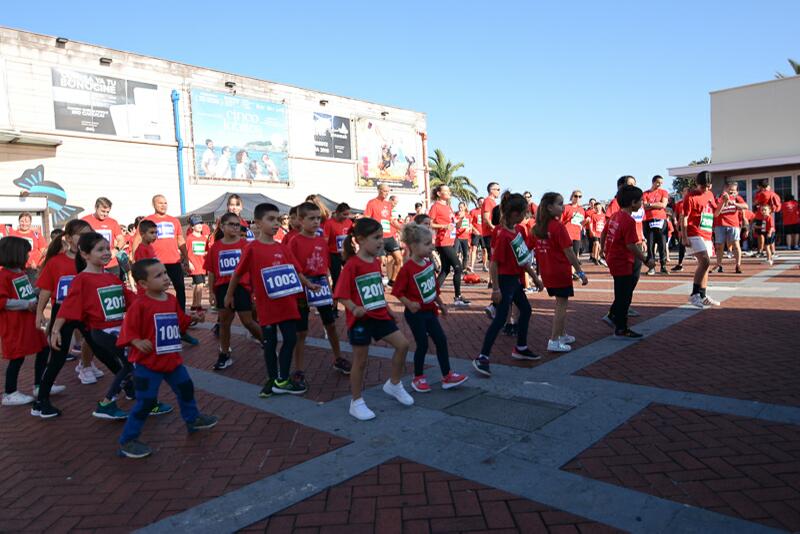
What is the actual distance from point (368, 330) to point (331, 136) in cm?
2559

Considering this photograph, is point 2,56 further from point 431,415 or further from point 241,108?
point 431,415

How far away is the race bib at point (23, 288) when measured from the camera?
4.84m

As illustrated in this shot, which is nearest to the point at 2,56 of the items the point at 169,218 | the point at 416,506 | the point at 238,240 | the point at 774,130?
the point at 169,218

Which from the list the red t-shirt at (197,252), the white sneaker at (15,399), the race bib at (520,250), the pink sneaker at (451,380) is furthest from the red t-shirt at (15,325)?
the red t-shirt at (197,252)

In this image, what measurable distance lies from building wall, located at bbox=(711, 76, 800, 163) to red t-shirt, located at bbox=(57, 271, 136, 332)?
23.2m

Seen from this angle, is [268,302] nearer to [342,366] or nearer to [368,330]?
[368,330]

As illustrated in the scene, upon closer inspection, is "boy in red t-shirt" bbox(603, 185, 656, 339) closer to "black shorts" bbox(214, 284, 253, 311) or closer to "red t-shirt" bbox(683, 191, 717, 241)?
"red t-shirt" bbox(683, 191, 717, 241)

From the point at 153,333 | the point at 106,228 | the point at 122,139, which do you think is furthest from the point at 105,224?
the point at 122,139

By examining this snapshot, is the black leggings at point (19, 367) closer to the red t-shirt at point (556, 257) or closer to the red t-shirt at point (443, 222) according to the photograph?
the red t-shirt at point (556, 257)

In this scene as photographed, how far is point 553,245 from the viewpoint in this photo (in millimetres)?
5828

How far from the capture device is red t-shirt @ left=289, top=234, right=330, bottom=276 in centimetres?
539

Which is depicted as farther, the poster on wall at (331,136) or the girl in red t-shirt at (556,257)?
the poster on wall at (331,136)

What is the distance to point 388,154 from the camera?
3181 centimetres

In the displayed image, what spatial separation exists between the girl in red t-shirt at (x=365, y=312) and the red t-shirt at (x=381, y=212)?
227 inches
